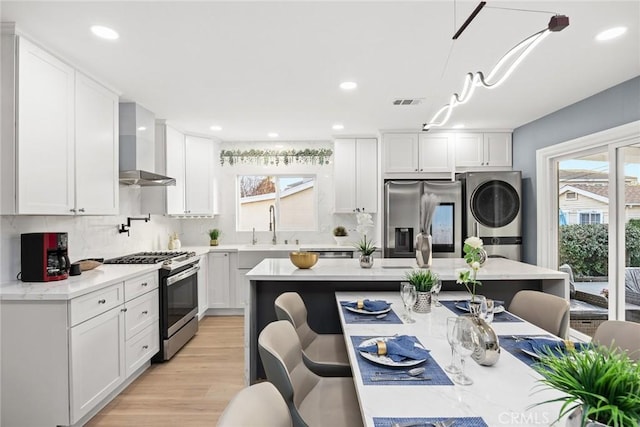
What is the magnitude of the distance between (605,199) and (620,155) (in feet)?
1.44

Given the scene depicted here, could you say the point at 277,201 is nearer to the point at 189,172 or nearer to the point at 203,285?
the point at 189,172

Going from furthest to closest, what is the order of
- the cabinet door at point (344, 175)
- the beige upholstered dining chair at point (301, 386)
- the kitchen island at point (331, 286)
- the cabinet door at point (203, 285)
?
the cabinet door at point (344, 175), the cabinet door at point (203, 285), the kitchen island at point (331, 286), the beige upholstered dining chair at point (301, 386)

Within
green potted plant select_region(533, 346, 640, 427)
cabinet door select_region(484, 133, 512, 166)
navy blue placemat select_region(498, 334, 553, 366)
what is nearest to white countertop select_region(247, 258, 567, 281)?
navy blue placemat select_region(498, 334, 553, 366)

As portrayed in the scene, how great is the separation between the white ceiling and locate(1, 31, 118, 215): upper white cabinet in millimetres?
160

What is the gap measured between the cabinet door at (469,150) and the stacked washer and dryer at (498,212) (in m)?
0.45

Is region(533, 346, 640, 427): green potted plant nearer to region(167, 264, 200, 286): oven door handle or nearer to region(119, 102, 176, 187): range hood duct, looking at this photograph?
region(167, 264, 200, 286): oven door handle

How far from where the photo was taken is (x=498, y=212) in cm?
441

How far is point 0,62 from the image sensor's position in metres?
2.16

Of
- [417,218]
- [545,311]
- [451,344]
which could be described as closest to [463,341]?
[451,344]

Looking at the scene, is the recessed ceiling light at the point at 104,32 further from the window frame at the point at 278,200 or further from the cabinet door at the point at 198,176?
the window frame at the point at 278,200

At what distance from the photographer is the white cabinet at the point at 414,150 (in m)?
4.86

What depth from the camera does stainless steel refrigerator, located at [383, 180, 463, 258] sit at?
452 cm

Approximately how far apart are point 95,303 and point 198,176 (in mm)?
2888

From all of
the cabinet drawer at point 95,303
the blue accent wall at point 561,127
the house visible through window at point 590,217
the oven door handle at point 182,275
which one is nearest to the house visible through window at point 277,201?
the oven door handle at point 182,275
